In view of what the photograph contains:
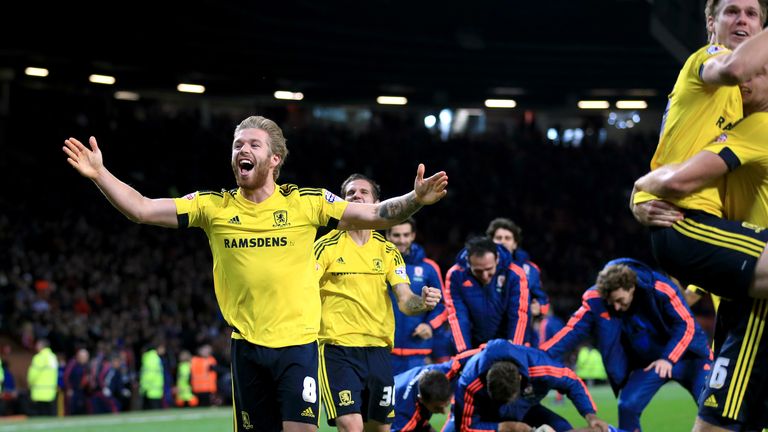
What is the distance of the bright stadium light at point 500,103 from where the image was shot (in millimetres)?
43250

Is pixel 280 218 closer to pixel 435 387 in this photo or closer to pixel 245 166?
pixel 245 166

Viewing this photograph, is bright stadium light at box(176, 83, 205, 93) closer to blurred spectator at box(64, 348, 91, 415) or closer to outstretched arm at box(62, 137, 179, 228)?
blurred spectator at box(64, 348, 91, 415)

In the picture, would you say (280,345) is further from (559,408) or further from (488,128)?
(488,128)

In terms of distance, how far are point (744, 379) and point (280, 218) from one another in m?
2.83

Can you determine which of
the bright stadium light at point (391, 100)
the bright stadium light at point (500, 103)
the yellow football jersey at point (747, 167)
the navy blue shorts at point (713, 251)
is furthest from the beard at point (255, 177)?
the bright stadium light at point (500, 103)

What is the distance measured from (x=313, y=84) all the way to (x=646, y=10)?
43.6 ft

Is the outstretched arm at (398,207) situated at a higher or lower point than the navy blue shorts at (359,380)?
higher

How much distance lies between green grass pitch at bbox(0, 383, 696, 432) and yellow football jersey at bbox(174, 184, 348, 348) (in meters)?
7.00

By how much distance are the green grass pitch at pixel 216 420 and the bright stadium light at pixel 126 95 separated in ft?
67.4

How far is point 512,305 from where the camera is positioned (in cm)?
1070

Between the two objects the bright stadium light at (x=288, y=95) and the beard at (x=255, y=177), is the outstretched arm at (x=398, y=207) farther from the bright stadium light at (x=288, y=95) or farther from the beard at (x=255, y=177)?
the bright stadium light at (x=288, y=95)

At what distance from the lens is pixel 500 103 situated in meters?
43.7

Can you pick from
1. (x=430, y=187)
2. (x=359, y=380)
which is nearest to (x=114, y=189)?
(x=430, y=187)

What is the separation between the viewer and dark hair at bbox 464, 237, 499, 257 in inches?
409
